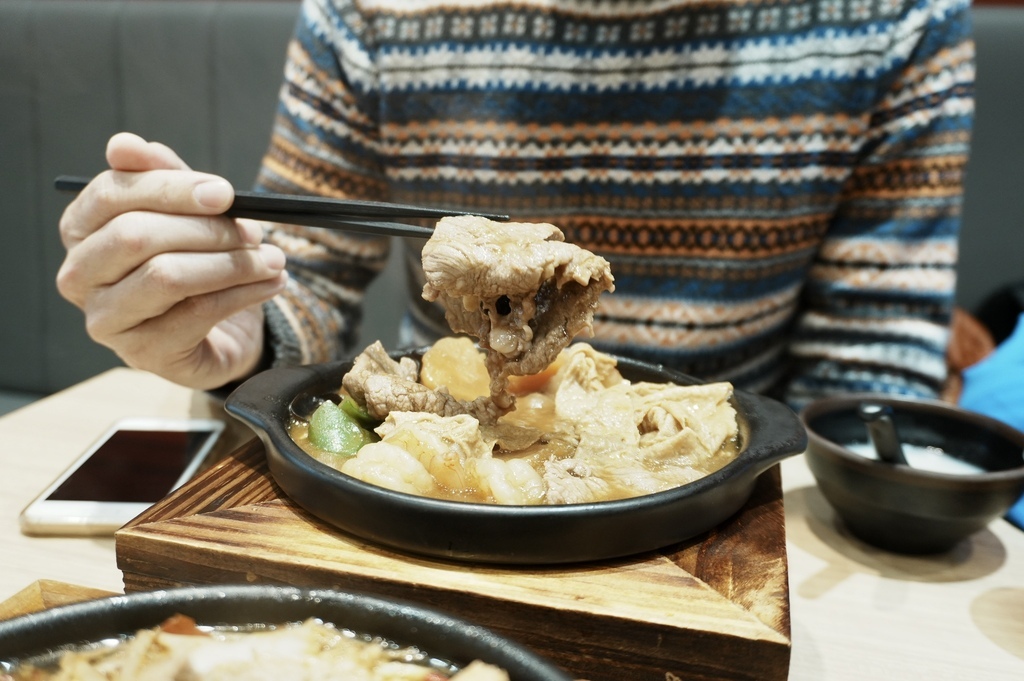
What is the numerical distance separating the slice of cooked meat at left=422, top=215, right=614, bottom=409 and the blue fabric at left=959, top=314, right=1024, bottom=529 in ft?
6.32

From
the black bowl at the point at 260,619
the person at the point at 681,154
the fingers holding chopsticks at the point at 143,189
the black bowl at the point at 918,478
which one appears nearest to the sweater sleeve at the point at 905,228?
the person at the point at 681,154

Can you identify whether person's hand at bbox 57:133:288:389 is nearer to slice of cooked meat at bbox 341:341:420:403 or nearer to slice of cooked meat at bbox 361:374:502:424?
slice of cooked meat at bbox 341:341:420:403

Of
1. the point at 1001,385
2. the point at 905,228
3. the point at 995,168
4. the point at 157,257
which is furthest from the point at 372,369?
the point at 995,168

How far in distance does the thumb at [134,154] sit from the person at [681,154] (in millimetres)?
529

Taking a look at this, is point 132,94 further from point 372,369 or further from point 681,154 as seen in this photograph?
point 372,369

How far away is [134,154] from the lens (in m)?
1.44

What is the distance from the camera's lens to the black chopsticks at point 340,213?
4.27 ft

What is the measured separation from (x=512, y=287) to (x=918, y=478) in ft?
2.65

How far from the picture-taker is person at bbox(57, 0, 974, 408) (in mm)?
2166

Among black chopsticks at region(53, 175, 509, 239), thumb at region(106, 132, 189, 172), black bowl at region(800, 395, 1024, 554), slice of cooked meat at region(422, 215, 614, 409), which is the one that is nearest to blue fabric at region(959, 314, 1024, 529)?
black bowl at region(800, 395, 1024, 554)

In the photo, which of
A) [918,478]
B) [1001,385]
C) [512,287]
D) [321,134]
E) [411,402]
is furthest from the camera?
[1001,385]

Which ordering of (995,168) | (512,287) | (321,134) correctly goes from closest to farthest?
(512,287) → (321,134) → (995,168)

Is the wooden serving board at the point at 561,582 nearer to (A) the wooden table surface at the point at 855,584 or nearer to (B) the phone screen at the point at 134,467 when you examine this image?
(A) the wooden table surface at the point at 855,584

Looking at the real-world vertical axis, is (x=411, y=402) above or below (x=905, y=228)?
below
